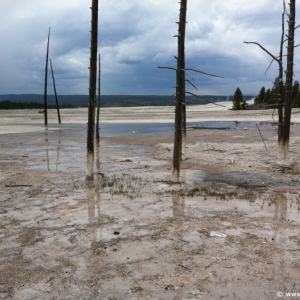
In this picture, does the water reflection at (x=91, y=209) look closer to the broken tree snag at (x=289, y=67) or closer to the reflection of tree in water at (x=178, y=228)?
the reflection of tree in water at (x=178, y=228)

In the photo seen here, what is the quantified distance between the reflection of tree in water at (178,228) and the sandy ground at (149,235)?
0.06ft

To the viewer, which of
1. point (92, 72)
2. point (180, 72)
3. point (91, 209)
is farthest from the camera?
point (92, 72)

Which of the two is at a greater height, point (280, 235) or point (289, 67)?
point (289, 67)

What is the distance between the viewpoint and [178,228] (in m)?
6.96

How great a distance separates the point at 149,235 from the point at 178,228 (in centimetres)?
63

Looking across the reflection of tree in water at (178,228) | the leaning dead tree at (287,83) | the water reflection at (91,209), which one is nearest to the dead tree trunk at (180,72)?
the reflection of tree in water at (178,228)

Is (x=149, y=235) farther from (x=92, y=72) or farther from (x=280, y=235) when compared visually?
(x=92, y=72)

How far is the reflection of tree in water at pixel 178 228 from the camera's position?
17.9ft

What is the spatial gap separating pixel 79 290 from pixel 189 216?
Result: 346 cm

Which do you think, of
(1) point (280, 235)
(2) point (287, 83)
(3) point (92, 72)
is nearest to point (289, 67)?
(2) point (287, 83)

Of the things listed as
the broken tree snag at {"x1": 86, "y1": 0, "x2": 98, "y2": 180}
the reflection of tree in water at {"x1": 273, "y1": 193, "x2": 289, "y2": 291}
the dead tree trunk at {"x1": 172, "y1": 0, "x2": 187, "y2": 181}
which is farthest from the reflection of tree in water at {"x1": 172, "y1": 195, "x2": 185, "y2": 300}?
the broken tree snag at {"x1": 86, "y1": 0, "x2": 98, "y2": 180}

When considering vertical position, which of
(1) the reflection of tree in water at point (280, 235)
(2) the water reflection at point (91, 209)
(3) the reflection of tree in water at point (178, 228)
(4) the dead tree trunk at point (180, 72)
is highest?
(4) the dead tree trunk at point (180, 72)

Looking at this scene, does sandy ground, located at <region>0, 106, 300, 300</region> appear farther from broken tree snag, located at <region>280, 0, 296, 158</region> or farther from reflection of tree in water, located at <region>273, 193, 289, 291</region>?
broken tree snag, located at <region>280, 0, 296, 158</region>

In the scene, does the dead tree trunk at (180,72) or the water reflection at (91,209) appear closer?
the water reflection at (91,209)
